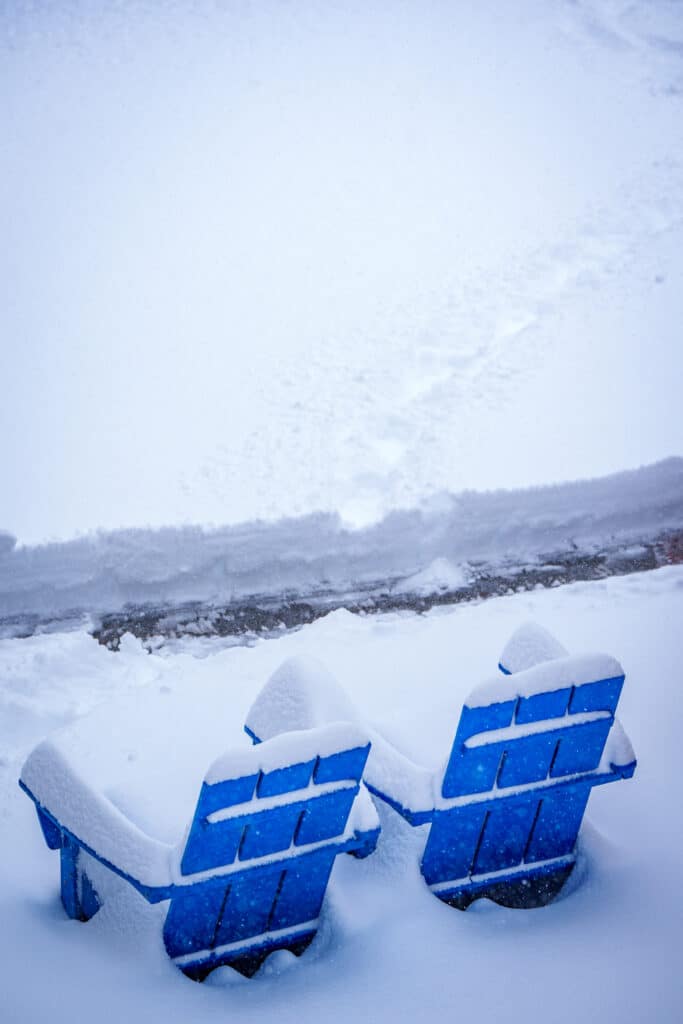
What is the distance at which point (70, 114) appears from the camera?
10609mm

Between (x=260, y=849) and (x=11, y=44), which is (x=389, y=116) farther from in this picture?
(x=260, y=849)

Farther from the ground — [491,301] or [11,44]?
[11,44]

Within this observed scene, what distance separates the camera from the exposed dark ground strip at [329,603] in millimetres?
4902

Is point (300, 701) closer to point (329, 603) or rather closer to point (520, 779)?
point (520, 779)


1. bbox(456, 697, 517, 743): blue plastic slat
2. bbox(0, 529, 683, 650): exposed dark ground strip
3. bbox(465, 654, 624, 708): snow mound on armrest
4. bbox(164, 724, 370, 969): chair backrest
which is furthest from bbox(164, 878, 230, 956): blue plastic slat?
bbox(0, 529, 683, 650): exposed dark ground strip

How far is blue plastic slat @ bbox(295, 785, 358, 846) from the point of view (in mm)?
2533

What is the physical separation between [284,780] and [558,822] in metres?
1.09

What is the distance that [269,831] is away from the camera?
2527 millimetres

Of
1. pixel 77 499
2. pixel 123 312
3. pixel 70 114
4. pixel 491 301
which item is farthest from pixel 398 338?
pixel 70 114

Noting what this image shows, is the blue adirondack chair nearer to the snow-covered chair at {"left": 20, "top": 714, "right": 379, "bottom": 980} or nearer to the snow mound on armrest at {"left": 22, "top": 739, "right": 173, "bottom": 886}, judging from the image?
the snow-covered chair at {"left": 20, "top": 714, "right": 379, "bottom": 980}

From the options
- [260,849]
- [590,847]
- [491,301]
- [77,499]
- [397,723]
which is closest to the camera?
[260,849]

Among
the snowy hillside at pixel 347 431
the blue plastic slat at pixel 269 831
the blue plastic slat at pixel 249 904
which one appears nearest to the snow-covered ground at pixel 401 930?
the snowy hillside at pixel 347 431

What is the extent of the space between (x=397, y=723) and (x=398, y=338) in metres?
5.06

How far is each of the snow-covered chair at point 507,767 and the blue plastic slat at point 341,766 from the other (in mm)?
219
